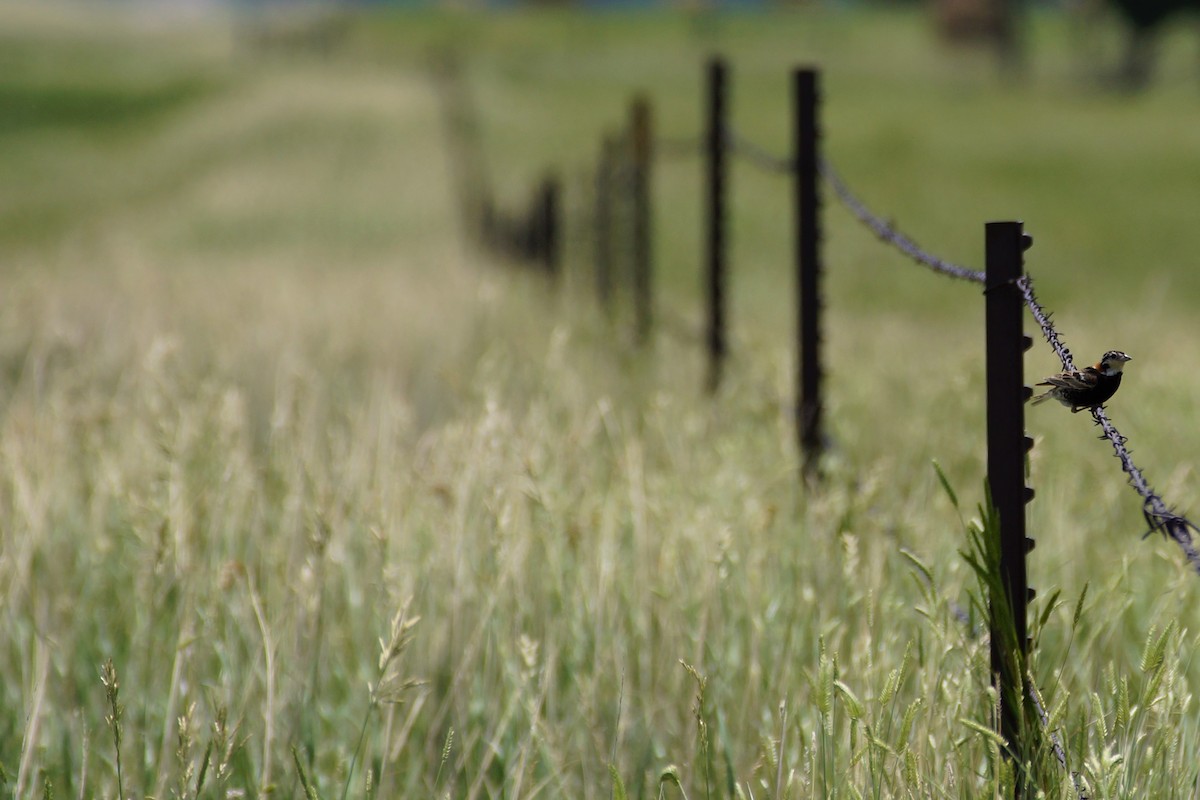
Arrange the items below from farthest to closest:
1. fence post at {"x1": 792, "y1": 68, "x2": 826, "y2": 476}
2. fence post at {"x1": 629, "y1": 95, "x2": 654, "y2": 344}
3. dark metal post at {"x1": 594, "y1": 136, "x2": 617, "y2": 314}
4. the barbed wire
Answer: dark metal post at {"x1": 594, "y1": 136, "x2": 617, "y2": 314}
fence post at {"x1": 629, "y1": 95, "x2": 654, "y2": 344}
the barbed wire
fence post at {"x1": 792, "y1": 68, "x2": 826, "y2": 476}

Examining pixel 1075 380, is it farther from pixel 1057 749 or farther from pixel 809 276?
pixel 809 276

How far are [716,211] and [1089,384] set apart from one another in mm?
3697

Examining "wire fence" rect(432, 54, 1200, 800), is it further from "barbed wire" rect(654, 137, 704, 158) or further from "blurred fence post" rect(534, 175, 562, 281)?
"blurred fence post" rect(534, 175, 562, 281)

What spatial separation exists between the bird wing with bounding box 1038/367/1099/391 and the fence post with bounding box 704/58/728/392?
3372 millimetres

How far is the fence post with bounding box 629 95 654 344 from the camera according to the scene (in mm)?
6027

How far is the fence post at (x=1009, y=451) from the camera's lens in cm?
161

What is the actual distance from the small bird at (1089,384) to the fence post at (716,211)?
3369 mm

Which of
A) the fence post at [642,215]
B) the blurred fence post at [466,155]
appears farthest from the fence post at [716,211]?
the blurred fence post at [466,155]

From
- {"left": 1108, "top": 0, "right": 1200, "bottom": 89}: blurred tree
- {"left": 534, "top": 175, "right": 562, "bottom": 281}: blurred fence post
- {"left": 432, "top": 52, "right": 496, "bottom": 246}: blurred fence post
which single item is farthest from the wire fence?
{"left": 1108, "top": 0, "right": 1200, "bottom": 89}: blurred tree

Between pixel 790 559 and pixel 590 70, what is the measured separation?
5022 cm

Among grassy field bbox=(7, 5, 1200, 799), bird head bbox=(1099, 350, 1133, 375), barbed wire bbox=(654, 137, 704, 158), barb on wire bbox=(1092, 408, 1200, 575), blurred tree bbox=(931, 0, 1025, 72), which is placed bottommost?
grassy field bbox=(7, 5, 1200, 799)

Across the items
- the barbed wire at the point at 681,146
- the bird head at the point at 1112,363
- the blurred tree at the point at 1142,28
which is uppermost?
the blurred tree at the point at 1142,28

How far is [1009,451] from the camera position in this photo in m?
1.67

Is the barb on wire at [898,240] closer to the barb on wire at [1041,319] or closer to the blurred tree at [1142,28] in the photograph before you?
the barb on wire at [1041,319]
